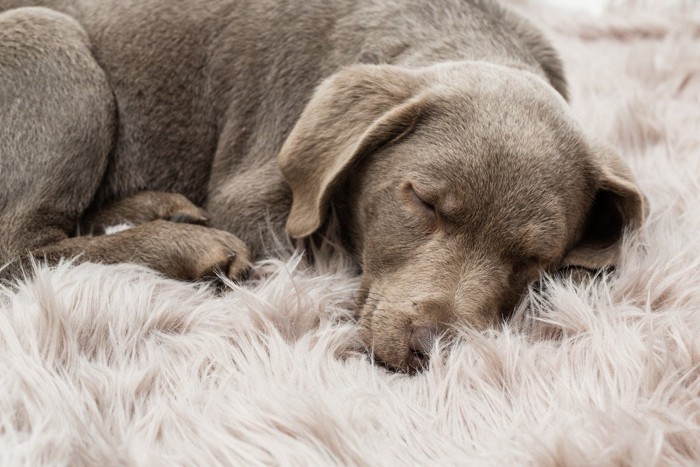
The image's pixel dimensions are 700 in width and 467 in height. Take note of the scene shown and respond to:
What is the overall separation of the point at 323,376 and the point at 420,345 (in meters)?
0.22

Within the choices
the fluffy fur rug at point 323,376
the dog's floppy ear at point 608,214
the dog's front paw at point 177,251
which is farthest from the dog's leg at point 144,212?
the dog's floppy ear at point 608,214

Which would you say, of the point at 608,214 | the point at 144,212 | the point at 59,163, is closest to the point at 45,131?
the point at 59,163

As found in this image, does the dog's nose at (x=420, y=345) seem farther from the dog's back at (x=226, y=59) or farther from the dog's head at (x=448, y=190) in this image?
the dog's back at (x=226, y=59)

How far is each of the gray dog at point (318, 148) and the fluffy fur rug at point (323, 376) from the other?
0.39 ft

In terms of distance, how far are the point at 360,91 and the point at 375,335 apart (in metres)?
0.65

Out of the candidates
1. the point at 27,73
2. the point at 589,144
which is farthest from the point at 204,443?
the point at 27,73

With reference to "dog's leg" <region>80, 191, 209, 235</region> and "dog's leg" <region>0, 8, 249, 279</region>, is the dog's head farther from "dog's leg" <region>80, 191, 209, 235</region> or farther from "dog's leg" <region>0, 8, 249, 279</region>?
"dog's leg" <region>80, 191, 209, 235</region>

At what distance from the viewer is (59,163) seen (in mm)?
2207

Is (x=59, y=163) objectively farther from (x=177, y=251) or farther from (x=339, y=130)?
(x=339, y=130)

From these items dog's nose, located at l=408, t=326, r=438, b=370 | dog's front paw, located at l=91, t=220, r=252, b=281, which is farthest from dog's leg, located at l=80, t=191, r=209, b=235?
dog's nose, located at l=408, t=326, r=438, b=370

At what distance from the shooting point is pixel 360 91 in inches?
79.5

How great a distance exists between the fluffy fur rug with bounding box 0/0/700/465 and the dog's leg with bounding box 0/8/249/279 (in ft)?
0.43

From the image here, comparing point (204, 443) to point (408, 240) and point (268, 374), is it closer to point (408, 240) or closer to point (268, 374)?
point (268, 374)

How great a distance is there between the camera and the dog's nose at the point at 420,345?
1654mm
